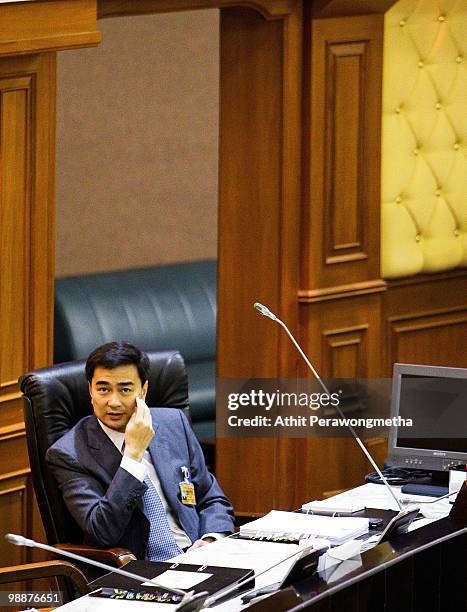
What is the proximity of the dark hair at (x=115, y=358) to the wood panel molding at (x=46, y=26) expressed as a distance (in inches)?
35.3

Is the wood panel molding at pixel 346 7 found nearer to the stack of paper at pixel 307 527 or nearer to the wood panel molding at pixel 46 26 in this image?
the wood panel molding at pixel 46 26

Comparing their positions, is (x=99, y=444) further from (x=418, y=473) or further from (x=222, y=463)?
(x=222, y=463)

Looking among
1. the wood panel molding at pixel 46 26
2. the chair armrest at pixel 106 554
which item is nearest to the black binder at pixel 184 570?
the chair armrest at pixel 106 554

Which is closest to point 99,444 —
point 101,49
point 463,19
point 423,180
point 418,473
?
point 418,473

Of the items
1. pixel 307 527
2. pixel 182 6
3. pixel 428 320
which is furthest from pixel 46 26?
pixel 428 320

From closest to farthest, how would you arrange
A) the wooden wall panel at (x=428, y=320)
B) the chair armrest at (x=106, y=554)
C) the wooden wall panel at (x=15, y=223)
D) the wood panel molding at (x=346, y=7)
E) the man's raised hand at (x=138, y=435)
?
the chair armrest at (x=106, y=554)
the man's raised hand at (x=138, y=435)
the wooden wall panel at (x=15, y=223)
the wood panel molding at (x=346, y=7)
the wooden wall panel at (x=428, y=320)

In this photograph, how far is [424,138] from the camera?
5785mm

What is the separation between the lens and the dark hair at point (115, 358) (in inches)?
153

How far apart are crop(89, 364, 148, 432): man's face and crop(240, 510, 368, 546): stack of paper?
49 cm

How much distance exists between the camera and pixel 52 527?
12.9 feet

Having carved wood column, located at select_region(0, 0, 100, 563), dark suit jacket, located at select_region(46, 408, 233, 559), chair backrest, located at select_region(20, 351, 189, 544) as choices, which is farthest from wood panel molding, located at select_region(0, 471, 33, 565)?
dark suit jacket, located at select_region(46, 408, 233, 559)

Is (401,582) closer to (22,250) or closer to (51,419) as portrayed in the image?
(51,419)

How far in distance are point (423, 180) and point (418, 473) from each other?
1868 millimetres

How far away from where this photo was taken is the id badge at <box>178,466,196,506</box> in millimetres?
4000
